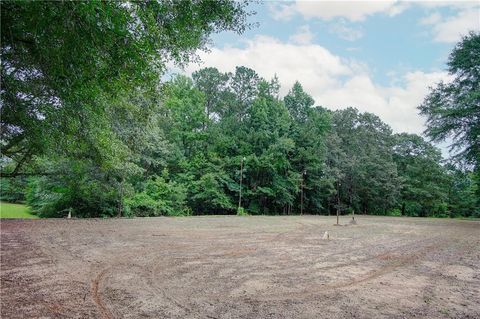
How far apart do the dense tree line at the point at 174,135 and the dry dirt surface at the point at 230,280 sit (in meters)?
2.84

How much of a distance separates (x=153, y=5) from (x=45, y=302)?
4225 mm

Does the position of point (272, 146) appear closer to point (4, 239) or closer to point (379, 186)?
point (379, 186)

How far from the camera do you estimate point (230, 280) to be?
20.3 ft

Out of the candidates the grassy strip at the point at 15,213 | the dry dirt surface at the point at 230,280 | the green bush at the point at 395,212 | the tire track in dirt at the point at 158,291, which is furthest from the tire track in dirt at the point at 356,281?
the green bush at the point at 395,212

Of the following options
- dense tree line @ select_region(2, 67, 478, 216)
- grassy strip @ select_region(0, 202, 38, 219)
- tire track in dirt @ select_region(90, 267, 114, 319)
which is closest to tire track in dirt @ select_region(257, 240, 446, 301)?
tire track in dirt @ select_region(90, 267, 114, 319)

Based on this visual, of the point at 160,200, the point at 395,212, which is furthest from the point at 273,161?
the point at 395,212

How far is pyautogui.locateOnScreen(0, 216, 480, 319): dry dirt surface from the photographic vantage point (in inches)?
180

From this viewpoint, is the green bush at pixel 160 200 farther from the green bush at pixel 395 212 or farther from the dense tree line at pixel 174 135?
the green bush at pixel 395 212

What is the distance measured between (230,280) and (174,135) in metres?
33.1

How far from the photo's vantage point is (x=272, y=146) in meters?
37.5

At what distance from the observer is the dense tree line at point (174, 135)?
12.4 feet

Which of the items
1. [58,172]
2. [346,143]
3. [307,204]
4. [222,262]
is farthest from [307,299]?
[346,143]

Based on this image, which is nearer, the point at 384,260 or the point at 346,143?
the point at 384,260

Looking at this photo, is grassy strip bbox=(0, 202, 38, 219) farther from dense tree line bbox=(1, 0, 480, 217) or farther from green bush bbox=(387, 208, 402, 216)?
green bush bbox=(387, 208, 402, 216)
